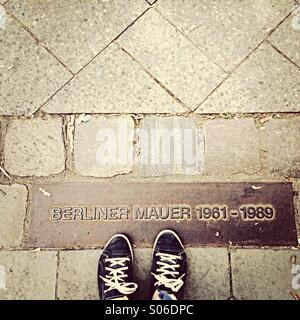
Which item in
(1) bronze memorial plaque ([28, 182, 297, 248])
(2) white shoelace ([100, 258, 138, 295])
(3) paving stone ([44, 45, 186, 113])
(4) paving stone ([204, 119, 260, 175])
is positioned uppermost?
(3) paving stone ([44, 45, 186, 113])

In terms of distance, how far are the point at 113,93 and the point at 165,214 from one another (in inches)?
29.9

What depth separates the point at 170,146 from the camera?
2.11m

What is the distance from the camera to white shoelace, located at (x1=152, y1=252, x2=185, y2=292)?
77.4 inches

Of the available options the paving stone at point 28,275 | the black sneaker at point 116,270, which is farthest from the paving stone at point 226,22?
the paving stone at point 28,275

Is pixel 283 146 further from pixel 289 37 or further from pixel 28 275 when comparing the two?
pixel 28 275

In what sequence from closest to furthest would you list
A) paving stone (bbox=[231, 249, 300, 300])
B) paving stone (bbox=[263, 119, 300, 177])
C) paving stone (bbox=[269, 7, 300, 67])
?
paving stone (bbox=[231, 249, 300, 300])
paving stone (bbox=[263, 119, 300, 177])
paving stone (bbox=[269, 7, 300, 67])

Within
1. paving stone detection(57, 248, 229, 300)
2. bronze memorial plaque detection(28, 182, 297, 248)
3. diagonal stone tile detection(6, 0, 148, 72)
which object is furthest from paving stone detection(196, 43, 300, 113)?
paving stone detection(57, 248, 229, 300)

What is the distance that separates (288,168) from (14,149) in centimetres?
155

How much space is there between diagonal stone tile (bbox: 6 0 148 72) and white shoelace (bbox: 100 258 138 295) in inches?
44.6

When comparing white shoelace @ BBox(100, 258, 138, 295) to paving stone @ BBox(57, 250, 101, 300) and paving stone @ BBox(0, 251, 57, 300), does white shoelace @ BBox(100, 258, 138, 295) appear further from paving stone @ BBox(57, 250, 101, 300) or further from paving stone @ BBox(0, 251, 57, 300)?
paving stone @ BBox(0, 251, 57, 300)

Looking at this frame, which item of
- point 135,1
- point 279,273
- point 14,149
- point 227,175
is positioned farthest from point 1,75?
point 279,273

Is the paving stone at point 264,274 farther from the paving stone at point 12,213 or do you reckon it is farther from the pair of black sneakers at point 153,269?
the paving stone at point 12,213

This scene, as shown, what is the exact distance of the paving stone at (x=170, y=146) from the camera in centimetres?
208

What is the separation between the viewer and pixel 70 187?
2.07 metres
